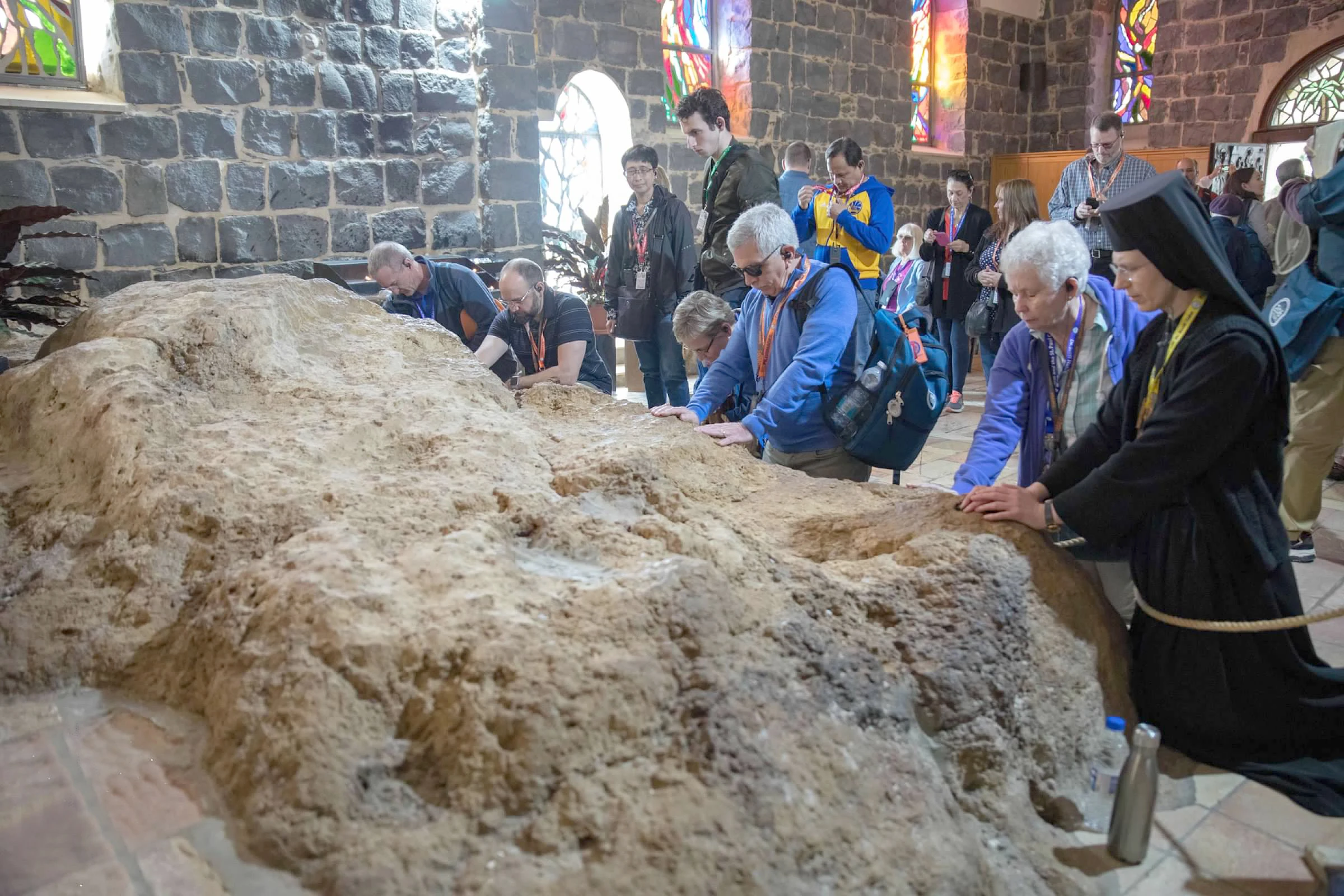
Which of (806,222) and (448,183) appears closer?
(806,222)

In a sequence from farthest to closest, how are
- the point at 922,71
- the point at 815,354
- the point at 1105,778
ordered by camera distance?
the point at 922,71 < the point at 815,354 < the point at 1105,778

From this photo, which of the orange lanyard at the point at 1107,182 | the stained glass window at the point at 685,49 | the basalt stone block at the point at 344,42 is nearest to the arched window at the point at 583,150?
the stained glass window at the point at 685,49

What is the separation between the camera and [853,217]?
17.2ft

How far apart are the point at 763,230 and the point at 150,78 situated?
4309 mm

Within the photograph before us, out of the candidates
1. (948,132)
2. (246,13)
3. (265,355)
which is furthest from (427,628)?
(948,132)

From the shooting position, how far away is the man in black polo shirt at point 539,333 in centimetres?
402

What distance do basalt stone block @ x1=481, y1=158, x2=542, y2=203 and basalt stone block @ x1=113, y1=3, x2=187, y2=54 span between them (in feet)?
6.83

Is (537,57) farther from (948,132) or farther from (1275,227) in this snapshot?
(948,132)

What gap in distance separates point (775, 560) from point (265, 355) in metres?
1.46

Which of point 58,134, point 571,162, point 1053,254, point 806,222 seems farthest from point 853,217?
point 571,162

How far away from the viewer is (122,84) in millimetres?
5242

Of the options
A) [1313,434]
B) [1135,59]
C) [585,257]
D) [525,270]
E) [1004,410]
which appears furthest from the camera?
[1135,59]

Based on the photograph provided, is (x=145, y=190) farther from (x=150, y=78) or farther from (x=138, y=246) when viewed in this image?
(x=150, y=78)

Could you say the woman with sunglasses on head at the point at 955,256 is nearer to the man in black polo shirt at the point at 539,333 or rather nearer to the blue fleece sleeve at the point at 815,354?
the man in black polo shirt at the point at 539,333
